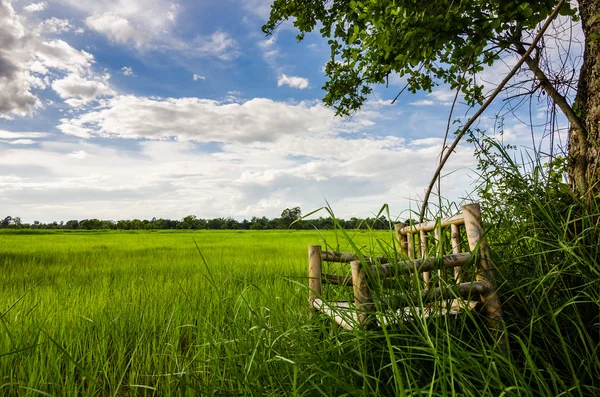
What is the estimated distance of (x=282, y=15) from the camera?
5.62 m

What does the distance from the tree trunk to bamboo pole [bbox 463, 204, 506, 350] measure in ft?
2.88

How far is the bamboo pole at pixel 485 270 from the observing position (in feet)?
6.30

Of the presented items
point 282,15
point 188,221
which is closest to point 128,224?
point 188,221

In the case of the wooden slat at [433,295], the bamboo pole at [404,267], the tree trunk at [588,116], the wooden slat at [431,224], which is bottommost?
the wooden slat at [433,295]

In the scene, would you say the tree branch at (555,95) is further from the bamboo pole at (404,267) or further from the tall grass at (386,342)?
the bamboo pole at (404,267)

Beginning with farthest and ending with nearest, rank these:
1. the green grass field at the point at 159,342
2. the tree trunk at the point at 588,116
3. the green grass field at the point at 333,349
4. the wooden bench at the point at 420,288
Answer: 1. the tree trunk at the point at 588,116
2. the green grass field at the point at 159,342
3. the wooden bench at the point at 420,288
4. the green grass field at the point at 333,349

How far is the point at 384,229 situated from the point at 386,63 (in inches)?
68.1

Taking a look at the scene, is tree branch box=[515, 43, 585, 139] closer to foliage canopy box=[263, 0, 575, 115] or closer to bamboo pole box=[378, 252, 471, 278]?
foliage canopy box=[263, 0, 575, 115]

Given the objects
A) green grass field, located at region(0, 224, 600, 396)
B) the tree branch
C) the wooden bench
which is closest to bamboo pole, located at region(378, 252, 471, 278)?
the wooden bench

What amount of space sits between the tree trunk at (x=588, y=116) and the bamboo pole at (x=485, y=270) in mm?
876

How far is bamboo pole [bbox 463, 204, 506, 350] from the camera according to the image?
192cm

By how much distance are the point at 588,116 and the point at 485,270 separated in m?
1.54

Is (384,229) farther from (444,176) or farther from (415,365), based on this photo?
(415,365)

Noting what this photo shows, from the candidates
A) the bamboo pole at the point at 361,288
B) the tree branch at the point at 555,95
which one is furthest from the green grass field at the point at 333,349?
the tree branch at the point at 555,95
